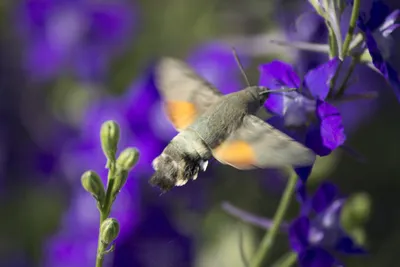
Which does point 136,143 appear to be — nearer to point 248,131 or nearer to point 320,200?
point 320,200

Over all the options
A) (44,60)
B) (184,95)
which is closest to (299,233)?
(184,95)

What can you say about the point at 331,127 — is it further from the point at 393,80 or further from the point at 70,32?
the point at 70,32

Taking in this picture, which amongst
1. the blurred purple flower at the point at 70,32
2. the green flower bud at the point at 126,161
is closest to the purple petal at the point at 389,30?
the green flower bud at the point at 126,161

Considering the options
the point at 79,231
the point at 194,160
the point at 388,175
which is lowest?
the point at 388,175

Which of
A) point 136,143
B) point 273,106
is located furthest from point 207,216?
point 273,106

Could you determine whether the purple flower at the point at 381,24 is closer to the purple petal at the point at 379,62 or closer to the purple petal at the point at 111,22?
the purple petal at the point at 379,62
